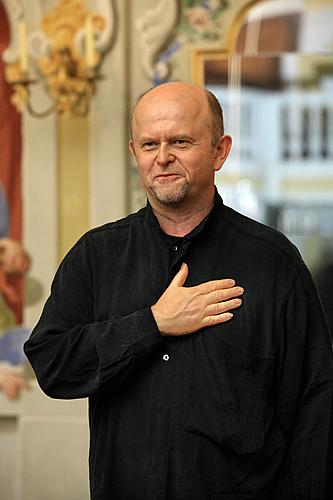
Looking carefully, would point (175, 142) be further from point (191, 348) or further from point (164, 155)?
point (191, 348)

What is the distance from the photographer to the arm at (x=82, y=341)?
1.95m

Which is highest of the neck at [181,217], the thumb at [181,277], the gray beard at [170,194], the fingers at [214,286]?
the gray beard at [170,194]

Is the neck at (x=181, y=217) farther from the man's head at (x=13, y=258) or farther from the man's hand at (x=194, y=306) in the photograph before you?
the man's head at (x=13, y=258)

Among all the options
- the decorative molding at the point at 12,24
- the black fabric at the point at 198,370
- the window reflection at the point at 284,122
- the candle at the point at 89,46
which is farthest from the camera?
the decorative molding at the point at 12,24

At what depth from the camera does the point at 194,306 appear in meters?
1.96

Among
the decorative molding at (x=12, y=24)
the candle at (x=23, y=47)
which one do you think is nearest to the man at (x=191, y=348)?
the candle at (x=23, y=47)

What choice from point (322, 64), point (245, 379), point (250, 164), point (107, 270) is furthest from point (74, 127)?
point (245, 379)

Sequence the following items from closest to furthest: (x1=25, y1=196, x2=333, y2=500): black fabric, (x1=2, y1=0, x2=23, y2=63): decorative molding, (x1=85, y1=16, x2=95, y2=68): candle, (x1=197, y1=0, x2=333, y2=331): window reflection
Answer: (x1=25, y1=196, x2=333, y2=500): black fabric
(x1=85, y1=16, x2=95, y2=68): candle
(x1=197, y1=0, x2=333, y2=331): window reflection
(x1=2, y1=0, x2=23, y2=63): decorative molding

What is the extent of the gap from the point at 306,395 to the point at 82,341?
0.48 meters

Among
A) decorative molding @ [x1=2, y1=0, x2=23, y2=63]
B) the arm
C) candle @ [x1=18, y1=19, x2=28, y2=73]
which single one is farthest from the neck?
decorative molding @ [x1=2, y1=0, x2=23, y2=63]

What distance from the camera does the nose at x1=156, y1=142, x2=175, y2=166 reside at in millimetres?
1943

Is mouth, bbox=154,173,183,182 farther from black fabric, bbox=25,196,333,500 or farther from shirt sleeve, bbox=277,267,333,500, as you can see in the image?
shirt sleeve, bbox=277,267,333,500

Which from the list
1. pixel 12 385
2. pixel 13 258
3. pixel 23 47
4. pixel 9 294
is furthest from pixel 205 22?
pixel 12 385

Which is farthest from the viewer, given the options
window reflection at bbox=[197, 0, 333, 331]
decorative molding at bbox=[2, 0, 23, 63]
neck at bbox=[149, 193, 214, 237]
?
decorative molding at bbox=[2, 0, 23, 63]
